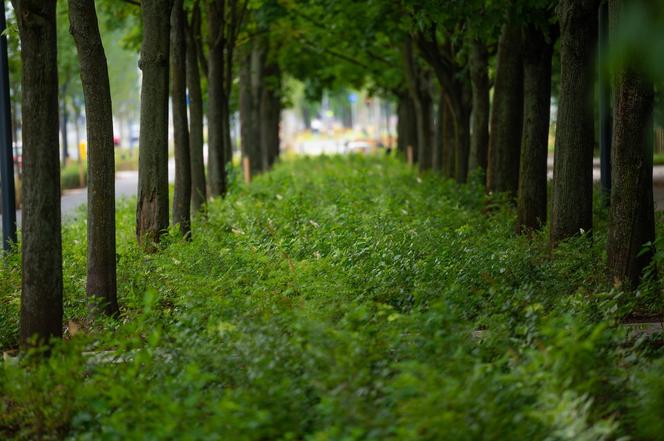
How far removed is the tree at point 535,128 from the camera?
1594 centimetres

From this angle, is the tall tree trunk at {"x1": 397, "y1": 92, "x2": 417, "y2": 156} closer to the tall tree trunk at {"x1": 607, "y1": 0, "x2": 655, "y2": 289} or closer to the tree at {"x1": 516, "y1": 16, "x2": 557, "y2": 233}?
the tree at {"x1": 516, "y1": 16, "x2": 557, "y2": 233}

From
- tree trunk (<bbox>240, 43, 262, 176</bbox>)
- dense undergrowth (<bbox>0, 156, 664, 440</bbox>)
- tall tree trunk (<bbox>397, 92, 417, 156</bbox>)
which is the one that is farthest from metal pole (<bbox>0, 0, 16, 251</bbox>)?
tall tree trunk (<bbox>397, 92, 417, 156</bbox>)

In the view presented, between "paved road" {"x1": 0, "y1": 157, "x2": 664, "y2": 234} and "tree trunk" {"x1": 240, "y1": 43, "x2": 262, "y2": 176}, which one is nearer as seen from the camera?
"paved road" {"x1": 0, "y1": 157, "x2": 664, "y2": 234}

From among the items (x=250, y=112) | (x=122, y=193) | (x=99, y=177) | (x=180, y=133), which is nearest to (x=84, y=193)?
(x=250, y=112)

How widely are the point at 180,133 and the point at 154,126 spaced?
9.39 feet

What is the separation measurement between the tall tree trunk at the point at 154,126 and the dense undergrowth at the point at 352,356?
7.19ft

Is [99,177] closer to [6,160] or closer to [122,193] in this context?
[6,160]

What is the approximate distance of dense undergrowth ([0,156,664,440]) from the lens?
5.89 metres

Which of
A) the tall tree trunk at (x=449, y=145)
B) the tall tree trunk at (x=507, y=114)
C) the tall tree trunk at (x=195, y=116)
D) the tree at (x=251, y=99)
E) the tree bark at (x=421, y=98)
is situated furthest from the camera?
the tree at (x=251, y=99)

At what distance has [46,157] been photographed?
8719 millimetres

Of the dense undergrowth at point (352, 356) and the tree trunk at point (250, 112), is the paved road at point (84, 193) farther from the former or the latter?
the dense undergrowth at point (352, 356)

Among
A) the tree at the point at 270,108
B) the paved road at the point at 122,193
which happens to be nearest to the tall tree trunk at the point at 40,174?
the paved road at the point at 122,193

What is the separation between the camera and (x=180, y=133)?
1659 cm

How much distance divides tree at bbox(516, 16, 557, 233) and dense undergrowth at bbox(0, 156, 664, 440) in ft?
13.0
